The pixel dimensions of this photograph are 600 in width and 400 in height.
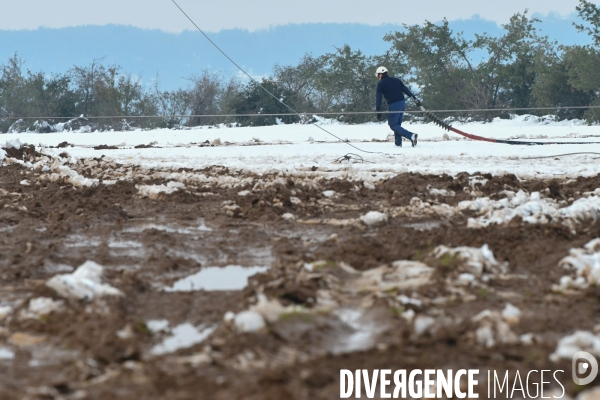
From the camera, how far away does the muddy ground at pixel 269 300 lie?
2672 millimetres

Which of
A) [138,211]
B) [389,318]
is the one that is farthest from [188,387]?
[138,211]

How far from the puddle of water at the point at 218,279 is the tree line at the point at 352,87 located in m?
19.8

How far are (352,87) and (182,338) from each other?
2713 cm

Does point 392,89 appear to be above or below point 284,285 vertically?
above

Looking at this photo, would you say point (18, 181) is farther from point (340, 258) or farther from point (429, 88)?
point (429, 88)

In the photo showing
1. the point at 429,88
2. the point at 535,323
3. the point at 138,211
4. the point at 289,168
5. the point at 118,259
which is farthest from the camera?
the point at 429,88

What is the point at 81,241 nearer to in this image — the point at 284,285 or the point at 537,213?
the point at 284,285

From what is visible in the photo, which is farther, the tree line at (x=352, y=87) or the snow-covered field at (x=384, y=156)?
the tree line at (x=352, y=87)

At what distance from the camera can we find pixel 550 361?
8.84ft

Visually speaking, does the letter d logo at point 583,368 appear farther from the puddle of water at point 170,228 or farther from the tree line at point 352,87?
the tree line at point 352,87

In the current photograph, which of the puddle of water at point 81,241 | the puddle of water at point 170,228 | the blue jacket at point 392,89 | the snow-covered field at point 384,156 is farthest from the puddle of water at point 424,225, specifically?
the blue jacket at point 392,89

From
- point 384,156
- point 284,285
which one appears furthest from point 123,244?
point 384,156

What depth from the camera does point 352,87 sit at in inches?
1169

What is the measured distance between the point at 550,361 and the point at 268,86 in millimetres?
28841
